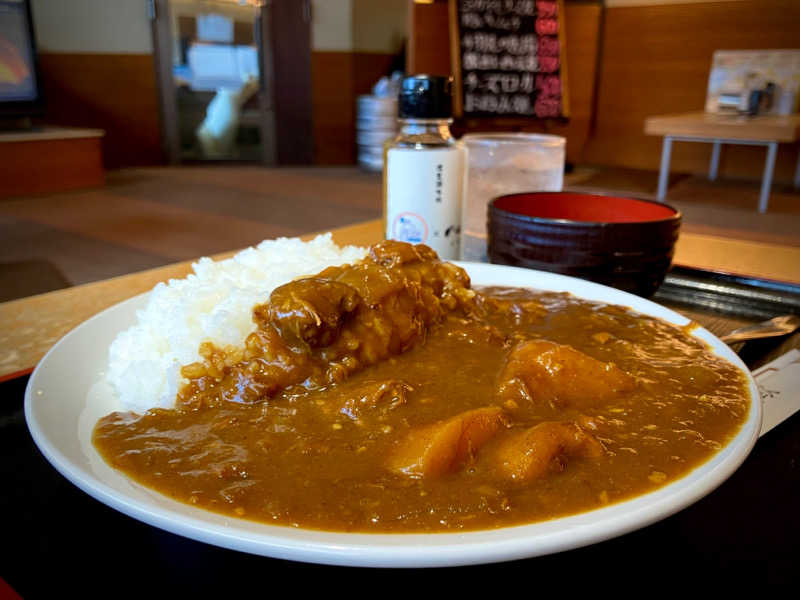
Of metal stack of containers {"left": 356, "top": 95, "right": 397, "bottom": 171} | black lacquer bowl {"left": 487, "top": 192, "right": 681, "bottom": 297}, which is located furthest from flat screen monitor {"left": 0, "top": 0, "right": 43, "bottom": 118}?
black lacquer bowl {"left": 487, "top": 192, "right": 681, "bottom": 297}

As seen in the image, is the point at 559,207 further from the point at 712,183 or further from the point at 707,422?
the point at 712,183

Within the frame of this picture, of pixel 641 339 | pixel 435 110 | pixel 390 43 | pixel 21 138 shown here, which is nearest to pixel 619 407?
pixel 641 339

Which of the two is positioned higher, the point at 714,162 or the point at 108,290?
the point at 108,290

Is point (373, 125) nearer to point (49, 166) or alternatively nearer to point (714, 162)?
point (49, 166)

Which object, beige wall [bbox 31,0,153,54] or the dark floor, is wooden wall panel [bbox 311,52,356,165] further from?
beige wall [bbox 31,0,153,54]

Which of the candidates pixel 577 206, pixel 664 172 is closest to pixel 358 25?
pixel 664 172
